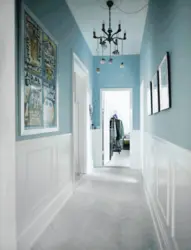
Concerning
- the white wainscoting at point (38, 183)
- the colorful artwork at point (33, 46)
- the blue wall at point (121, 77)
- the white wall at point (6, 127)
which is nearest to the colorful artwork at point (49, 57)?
the colorful artwork at point (33, 46)

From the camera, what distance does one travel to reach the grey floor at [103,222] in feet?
7.47

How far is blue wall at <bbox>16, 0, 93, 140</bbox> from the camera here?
2.85m

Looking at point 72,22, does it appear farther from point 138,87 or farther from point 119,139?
point 119,139

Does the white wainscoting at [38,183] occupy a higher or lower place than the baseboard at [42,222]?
higher

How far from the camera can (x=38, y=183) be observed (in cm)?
259

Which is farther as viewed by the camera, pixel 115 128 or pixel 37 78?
pixel 115 128

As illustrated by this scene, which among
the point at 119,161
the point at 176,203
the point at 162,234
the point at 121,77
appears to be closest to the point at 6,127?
the point at 176,203

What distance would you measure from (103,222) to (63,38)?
254cm

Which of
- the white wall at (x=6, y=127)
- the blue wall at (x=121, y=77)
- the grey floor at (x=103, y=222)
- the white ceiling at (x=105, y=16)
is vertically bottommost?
the grey floor at (x=103, y=222)

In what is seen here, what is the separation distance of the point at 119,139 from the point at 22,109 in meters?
6.98

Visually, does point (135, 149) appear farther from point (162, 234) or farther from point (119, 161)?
point (162, 234)

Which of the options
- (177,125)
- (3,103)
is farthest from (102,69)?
(3,103)

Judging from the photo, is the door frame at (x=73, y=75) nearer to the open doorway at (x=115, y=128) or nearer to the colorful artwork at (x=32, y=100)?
the open doorway at (x=115, y=128)

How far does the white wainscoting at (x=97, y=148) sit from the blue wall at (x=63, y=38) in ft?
8.38
